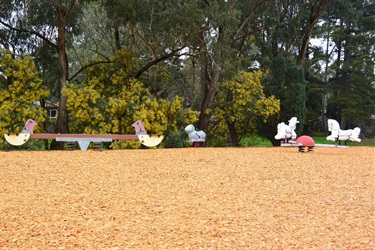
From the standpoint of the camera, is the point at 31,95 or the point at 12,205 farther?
the point at 31,95

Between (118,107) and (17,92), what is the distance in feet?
8.91

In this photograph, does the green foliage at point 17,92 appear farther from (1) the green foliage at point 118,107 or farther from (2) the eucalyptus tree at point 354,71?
(2) the eucalyptus tree at point 354,71

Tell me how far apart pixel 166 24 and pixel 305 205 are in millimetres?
6998

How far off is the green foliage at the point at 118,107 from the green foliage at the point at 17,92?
2.98 feet

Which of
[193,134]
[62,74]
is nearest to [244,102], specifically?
[193,134]

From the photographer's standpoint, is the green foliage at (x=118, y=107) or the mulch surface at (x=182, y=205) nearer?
the mulch surface at (x=182, y=205)

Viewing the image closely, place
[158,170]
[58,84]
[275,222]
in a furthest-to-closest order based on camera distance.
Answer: [58,84] < [158,170] < [275,222]

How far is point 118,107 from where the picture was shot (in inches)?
403

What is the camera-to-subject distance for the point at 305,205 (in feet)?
13.5

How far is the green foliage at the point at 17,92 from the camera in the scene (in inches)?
389

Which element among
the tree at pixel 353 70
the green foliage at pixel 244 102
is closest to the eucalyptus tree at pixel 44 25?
the green foliage at pixel 244 102

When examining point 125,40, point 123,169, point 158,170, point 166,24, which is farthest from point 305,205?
point 125,40

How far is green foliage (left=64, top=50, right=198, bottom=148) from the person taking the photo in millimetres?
10172

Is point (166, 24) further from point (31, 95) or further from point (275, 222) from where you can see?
point (275, 222)
